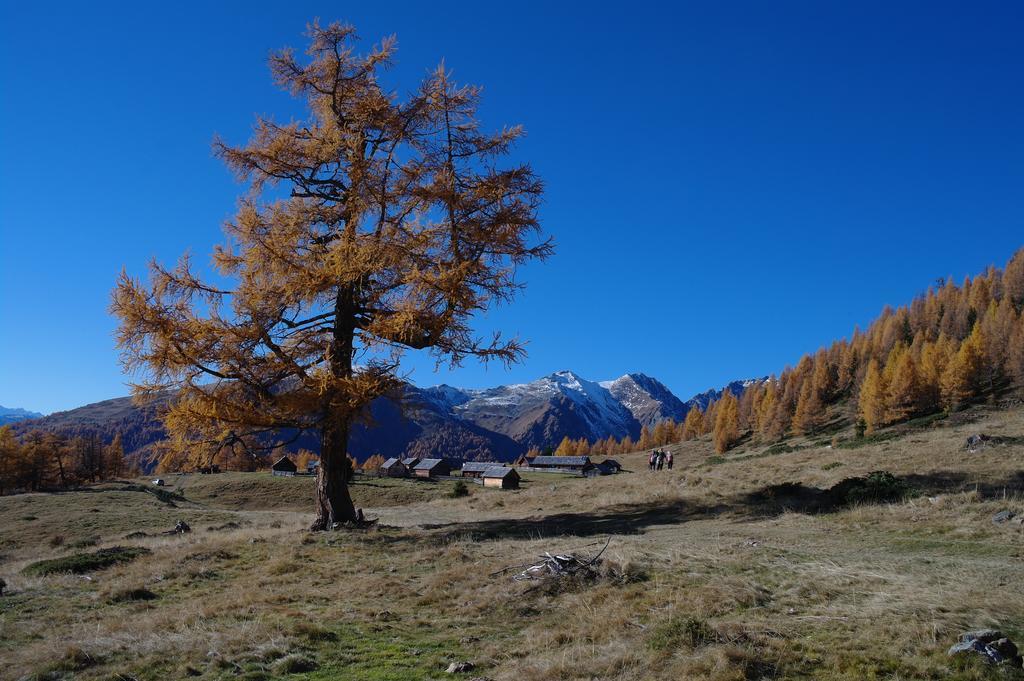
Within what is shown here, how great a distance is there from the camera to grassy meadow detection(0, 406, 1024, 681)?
5734mm

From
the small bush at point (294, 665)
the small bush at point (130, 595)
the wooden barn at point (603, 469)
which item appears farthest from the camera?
the wooden barn at point (603, 469)

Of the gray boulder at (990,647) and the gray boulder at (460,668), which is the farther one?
the gray boulder at (460,668)

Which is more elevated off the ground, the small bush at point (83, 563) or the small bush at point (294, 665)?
the small bush at point (294, 665)

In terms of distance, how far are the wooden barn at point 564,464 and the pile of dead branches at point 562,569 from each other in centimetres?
9516

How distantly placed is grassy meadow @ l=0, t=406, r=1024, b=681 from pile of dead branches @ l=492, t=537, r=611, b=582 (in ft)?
0.65

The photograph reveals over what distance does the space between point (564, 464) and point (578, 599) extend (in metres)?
101

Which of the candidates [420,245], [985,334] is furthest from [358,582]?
[985,334]

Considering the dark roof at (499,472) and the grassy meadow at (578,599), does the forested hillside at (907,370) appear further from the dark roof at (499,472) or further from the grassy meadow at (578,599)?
the grassy meadow at (578,599)

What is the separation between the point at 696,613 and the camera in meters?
6.77

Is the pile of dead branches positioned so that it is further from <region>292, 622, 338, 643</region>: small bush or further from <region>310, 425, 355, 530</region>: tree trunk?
<region>310, 425, 355, 530</region>: tree trunk

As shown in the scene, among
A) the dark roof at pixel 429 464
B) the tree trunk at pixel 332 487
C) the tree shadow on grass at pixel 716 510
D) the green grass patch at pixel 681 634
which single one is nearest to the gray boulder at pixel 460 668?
the green grass patch at pixel 681 634

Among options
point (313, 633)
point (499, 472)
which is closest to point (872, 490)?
point (313, 633)

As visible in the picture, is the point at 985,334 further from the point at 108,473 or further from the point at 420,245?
the point at 108,473

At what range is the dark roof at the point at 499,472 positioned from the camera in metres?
73.2
